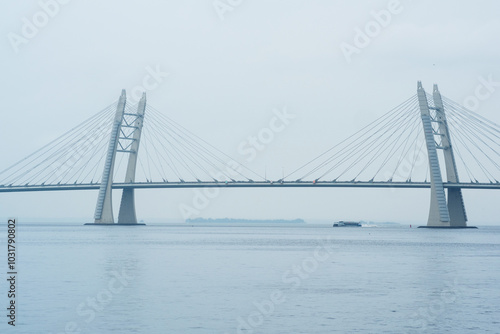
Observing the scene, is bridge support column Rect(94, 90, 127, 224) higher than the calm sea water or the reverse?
higher

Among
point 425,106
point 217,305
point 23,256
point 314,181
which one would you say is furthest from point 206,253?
point 425,106

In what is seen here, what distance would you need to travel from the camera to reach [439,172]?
245ft

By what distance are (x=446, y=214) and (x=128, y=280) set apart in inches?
2051

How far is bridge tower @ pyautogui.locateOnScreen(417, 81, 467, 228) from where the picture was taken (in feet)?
246

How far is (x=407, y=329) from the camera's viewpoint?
1952 centimetres

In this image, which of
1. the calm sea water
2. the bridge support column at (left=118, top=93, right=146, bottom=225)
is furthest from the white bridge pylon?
the calm sea water

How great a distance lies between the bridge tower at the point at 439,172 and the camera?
7512 centimetres

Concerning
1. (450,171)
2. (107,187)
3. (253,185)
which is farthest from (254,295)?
(107,187)

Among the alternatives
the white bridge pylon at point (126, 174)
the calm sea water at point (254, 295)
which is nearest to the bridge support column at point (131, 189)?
the white bridge pylon at point (126, 174)

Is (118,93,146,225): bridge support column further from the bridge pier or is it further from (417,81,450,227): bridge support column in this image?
(417,81,450,227): bridge support column

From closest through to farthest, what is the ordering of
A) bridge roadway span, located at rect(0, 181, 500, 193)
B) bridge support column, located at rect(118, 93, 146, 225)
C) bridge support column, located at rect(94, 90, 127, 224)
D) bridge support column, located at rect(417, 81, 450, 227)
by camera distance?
bridge support column, located at rect(417, 81, 450, 227), bridge roadway span, located at rect(0, 181, 500, 193), bridge support column, located at rect(94, 90, 127, 224), bridge support column, located at rect(118, 93, 146, 225)

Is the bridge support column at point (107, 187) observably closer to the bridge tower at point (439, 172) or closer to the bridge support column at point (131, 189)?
the bridge support column at point (131, 189)

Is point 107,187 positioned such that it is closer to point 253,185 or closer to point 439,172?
point 253,185

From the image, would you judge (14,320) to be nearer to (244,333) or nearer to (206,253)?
(244,333)
